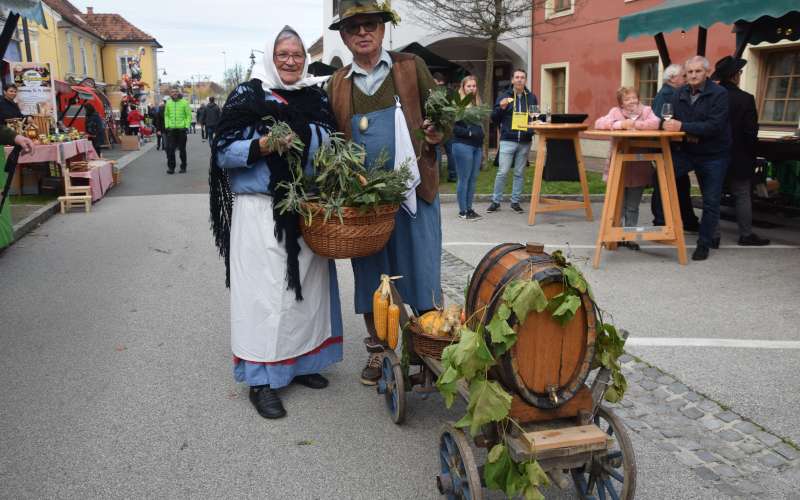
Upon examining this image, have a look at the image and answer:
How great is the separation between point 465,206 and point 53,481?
7.13m

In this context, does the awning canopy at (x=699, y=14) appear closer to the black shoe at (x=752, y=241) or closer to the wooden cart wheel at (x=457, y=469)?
the black shoe at (x=752, y=241)

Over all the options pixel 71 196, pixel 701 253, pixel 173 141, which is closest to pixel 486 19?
pixel 173 141

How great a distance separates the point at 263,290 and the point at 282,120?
92 centimetres

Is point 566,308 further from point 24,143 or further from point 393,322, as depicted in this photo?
point 24,143

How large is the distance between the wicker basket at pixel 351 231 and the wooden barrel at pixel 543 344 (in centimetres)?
85

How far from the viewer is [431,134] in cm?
365

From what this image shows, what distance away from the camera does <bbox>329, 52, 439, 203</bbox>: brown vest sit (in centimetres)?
374

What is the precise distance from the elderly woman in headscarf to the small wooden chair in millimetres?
7975

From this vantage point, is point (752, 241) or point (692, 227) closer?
point (752, 241)

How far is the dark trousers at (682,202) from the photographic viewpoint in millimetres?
7945

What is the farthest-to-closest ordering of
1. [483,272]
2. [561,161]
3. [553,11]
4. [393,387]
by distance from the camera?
1. [553,11]
2. [561,161]
3. [393,387]
4. [483,272]

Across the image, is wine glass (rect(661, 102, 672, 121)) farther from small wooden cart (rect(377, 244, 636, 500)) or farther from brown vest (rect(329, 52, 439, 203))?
small wooden cart (rect(377, 244, 636, 500))

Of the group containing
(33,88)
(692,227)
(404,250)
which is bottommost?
(692,227)

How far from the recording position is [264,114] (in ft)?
11.6
